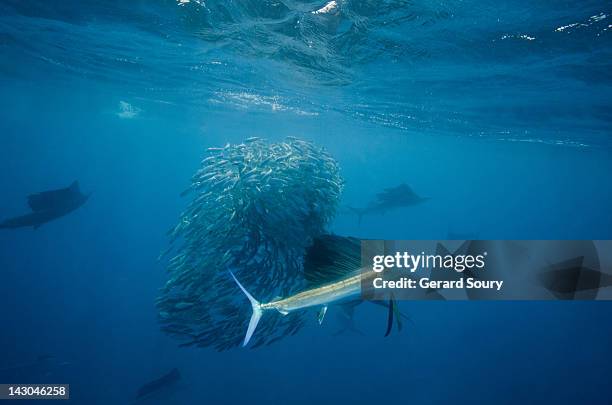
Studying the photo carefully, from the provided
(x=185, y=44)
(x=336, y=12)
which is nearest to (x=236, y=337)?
(x=336, y=12)

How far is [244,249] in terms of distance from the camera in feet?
18.2

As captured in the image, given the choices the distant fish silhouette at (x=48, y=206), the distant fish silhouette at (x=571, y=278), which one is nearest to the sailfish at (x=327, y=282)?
the distant fish silhouette at (x=571, y=278)

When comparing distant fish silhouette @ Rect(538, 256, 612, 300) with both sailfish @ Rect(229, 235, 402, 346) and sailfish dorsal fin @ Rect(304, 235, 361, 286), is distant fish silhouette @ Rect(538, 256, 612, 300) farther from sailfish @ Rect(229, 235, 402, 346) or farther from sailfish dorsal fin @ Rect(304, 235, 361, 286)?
sailfish dorsal fin @ Rect(304, 235, 361, 286)

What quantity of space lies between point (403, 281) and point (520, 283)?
2.14 metres

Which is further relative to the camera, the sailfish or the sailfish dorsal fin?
the sailfish dorsal fin

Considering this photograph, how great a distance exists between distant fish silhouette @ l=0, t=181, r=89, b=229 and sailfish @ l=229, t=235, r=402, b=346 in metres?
12.4

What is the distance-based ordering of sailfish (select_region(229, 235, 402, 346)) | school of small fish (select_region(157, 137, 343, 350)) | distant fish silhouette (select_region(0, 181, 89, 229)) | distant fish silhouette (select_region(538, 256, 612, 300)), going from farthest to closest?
distant fish silhouette (select_region(0, 181, 89, 229)), school of small fish (select_region(157, 137, 343, 350)), distant fish silhouette (select_region(538, 256, 612, 300)), sailfish (select_region(229, 235, 402, 346))

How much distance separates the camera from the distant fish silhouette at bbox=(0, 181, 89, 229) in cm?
1230

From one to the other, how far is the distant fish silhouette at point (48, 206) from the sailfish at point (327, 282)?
487 inches

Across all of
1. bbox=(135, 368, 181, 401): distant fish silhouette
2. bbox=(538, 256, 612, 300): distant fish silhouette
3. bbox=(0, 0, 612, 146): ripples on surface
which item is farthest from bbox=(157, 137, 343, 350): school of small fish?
bbox=(135, 368, 181, 401): distant fish silhouette

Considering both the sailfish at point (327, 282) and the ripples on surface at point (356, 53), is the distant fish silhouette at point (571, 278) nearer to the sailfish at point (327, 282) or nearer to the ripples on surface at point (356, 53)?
the sailfish at point (327, 282)

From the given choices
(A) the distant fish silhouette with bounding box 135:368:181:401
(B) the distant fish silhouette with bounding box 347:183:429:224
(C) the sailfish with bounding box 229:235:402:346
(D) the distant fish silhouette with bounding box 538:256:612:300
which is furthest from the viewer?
(B) the distant fish silhouette with bounding box 347:183:429:224

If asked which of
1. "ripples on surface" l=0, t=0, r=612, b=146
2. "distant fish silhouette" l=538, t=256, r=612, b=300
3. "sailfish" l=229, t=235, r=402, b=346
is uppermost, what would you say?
"ripples on surface" l=0, t=0, r=612, b=146

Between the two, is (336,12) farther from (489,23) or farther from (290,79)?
(290,79)
